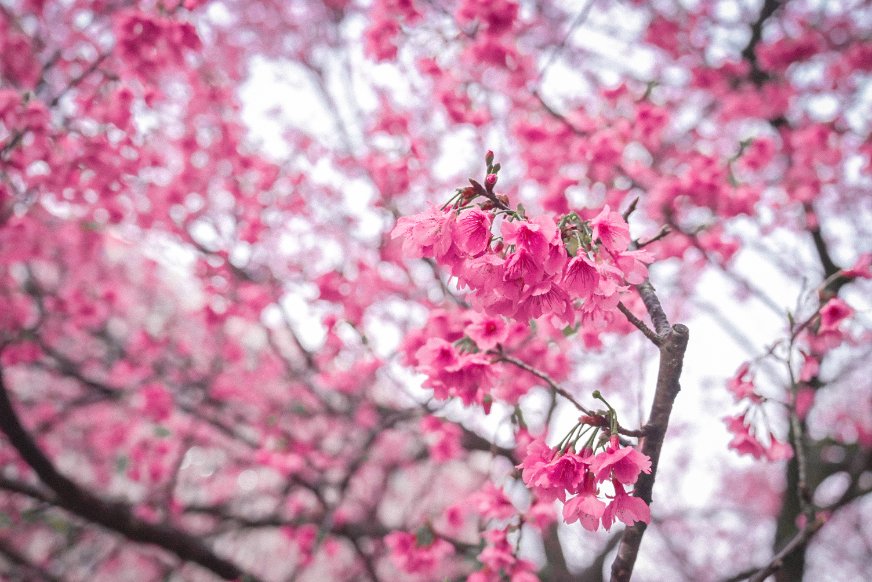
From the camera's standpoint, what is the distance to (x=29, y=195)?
4070 mm

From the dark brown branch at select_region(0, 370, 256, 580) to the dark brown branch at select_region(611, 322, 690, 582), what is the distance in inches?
97.4

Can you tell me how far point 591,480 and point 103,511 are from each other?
3.11 meters

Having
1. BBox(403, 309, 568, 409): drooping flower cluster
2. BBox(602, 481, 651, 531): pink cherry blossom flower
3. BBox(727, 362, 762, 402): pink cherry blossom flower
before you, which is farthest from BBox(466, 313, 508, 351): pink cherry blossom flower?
BBox(727, 362, 762, 402): pink cherry blossom flower

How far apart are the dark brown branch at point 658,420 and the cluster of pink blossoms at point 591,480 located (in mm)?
138

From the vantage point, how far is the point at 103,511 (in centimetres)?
333

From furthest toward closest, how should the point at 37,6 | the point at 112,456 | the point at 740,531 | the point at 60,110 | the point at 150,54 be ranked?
1. the point at 740,531
2. the point at 112,456
3. the point at 37,6
4. the point at 60,110
5. the point at 150,54

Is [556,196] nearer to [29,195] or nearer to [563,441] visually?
[563,441]

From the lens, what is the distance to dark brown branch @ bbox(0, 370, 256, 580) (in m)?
2.96

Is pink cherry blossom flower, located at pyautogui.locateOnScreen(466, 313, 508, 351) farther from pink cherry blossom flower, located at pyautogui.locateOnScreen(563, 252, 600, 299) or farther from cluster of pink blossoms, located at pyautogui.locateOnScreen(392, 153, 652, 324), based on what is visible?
pink cherry blossom flower, located at pyautogui.locateOnScreen(563, 252, 600, 299)

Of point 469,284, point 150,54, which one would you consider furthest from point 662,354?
point 150,54

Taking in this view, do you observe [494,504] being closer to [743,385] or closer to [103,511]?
[743,385]

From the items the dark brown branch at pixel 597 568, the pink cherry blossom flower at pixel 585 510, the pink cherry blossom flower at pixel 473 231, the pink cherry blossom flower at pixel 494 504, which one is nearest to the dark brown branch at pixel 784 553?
the pink cherry blossom flower at pixel 494 504

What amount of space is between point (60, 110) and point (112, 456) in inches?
276

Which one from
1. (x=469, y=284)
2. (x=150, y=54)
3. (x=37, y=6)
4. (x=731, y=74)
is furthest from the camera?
(x=731, y=74)
